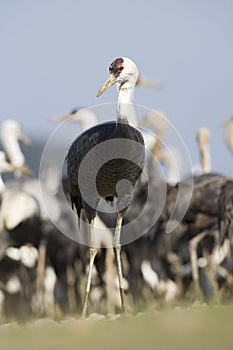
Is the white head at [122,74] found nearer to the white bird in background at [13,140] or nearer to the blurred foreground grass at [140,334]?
the blurred foreground grass at [140,334]

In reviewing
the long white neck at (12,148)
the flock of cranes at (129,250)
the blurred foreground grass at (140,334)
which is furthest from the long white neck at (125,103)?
the long white neck at (12,148)

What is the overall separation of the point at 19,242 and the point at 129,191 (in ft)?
→ 16.4

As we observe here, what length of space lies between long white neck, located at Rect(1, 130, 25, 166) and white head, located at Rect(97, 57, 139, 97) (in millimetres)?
6043

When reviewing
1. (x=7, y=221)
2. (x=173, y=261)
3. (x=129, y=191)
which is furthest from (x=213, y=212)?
(x=129, y=191)

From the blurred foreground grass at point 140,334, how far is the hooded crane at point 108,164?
236 centimetres

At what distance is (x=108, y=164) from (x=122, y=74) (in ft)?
3.66

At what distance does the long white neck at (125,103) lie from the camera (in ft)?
32.7

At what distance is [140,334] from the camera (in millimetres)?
6832

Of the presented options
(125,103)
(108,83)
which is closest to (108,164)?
(125,103)

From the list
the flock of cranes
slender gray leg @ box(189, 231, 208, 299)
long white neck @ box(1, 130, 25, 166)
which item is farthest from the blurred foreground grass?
long white neck @ box(1, 130, 25, 166)

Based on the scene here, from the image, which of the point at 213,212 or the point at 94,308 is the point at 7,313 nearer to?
the point at 94,308

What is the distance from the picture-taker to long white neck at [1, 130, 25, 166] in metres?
16.8

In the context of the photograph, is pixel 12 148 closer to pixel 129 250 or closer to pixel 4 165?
pixel 4 165

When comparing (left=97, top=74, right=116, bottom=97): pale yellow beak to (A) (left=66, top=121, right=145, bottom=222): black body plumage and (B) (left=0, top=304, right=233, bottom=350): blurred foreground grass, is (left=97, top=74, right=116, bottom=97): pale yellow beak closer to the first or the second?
(A) (left=66, top=121, right=145, bottom=222): black body plumage
